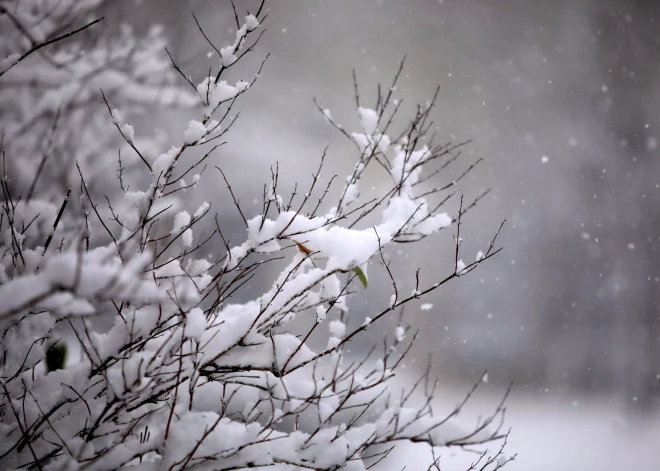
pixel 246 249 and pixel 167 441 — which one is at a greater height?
pixel 246 249

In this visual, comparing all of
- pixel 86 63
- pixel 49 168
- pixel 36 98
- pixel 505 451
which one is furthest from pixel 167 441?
pixel 86 63

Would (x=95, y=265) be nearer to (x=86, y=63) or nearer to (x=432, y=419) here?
(x=432, y=419)

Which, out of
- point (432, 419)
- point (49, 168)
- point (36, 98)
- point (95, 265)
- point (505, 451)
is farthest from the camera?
point (36, 98)

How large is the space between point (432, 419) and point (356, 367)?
65 cm

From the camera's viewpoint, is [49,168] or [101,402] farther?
[49,168]

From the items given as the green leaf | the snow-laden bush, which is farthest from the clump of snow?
the green leaf

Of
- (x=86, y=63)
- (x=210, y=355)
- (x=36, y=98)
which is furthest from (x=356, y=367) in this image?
(x=86, y=63)

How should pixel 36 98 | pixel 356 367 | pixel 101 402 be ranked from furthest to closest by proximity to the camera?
1. pixel 36 98
2. pixel 356 367
3. pixel 101 402

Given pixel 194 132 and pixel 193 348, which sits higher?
pixel 194 132

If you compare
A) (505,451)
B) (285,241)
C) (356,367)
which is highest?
(285,241)

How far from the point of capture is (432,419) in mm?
2391

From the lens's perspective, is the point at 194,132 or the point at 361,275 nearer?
the point at 194,132

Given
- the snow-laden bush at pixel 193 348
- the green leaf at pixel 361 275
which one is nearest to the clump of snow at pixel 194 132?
the snow-laden bush at pixel 193 348

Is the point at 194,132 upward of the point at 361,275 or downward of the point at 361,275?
upward
